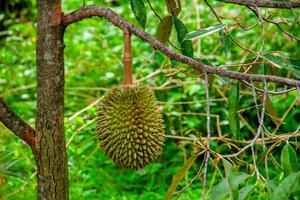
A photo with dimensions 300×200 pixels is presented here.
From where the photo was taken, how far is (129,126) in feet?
3.93

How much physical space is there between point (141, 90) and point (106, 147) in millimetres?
123

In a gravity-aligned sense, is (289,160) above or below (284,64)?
below

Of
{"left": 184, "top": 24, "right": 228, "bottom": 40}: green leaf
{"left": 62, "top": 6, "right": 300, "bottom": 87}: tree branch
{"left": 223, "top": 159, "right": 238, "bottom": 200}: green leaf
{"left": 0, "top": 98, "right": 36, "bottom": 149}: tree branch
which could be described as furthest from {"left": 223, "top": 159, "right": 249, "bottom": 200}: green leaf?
{"left": 0, "top": 98, "right": 36, "bottom": 149}: tree branch

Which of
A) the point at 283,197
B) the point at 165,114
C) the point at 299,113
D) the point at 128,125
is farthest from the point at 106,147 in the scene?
the point at 299,113

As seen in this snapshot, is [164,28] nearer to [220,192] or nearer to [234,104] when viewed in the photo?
[234,104]

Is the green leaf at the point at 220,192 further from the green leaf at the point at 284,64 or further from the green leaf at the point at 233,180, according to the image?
the green leaf at the point at 284,64

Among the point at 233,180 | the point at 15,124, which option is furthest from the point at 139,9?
the point at 233,180

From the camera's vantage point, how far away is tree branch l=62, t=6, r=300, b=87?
1024 millimetres

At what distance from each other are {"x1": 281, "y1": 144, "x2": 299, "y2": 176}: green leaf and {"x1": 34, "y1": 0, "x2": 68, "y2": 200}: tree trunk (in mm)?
478

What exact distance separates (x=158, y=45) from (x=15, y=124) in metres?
0.37

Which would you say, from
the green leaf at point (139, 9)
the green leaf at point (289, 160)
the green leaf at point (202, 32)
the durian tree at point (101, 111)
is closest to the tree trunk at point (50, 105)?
the durian tree at point (101, 111)

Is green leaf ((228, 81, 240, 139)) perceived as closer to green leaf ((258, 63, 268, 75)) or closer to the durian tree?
the durian tree

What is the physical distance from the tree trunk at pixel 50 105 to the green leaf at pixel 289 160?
1.57 feet

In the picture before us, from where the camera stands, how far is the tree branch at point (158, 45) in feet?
3.36
